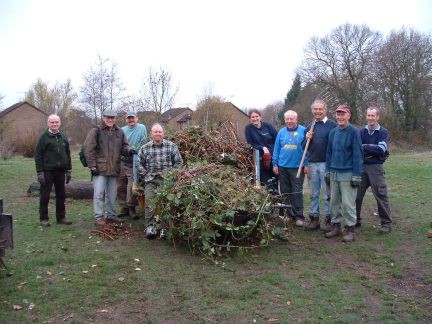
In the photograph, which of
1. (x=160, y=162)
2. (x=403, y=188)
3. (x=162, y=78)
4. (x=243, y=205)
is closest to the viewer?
(x=243, y=205)

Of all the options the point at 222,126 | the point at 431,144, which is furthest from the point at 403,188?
the point at 431,144

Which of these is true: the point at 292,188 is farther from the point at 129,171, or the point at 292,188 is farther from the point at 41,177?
the point at 41,177

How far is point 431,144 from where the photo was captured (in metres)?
34.3

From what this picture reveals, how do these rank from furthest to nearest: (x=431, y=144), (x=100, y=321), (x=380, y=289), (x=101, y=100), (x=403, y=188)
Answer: (x=431, y=144) → (x=101, y=100) → (x=403, y=188) → (x=380, y=289) → (x=100, y=321)

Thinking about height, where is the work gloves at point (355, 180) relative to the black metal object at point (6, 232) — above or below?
above

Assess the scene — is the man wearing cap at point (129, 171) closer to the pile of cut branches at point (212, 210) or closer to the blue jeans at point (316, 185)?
the pile of cut branches at point (212, 210)

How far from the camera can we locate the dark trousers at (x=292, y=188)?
696 cm

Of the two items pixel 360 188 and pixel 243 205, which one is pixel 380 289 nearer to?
Answer: pixel 243 205

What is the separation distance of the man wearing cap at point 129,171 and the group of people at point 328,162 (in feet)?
6.40

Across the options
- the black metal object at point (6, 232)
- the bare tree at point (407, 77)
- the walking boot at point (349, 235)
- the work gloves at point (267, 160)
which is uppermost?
the bare tree at point (407, 77)

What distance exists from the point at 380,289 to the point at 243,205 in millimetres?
1940

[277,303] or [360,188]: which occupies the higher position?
[360,188]

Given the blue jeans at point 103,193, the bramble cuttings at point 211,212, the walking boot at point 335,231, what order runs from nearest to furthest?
the bramble cuttings at point 211,212 < the walking boot at point 335,231 < the blue jeans at point 103,193

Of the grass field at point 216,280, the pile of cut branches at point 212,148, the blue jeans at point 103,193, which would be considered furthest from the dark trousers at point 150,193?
the blue jeans at point 103,193
